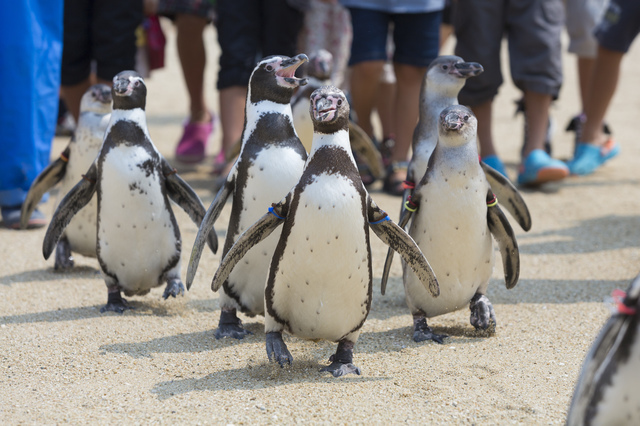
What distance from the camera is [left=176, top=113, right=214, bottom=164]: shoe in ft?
21.8

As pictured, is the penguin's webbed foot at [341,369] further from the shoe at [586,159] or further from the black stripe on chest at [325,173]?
the shoe at [586,159]

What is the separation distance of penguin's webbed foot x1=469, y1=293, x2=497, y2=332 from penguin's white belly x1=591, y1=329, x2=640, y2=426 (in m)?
1.19

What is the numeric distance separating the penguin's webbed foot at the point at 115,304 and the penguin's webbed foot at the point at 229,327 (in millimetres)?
521

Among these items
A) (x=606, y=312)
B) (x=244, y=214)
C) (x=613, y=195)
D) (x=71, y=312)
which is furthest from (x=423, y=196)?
(x=613, y=195)

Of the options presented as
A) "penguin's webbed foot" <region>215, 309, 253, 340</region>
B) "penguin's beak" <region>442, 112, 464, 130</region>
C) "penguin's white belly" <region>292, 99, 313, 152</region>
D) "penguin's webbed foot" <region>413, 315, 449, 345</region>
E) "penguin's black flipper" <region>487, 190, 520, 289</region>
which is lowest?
"penguin's webbed foot" <region>215, 309, 253, 340</region>

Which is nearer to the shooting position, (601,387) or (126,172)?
(601,387)

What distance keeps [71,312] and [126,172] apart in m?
0.64

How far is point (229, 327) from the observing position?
121 inches

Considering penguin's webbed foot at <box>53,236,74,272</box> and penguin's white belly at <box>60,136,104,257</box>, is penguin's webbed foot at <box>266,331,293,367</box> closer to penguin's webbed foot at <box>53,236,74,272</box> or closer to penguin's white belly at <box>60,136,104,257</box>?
penguin's white belly at <box>60,136,104,257</box>

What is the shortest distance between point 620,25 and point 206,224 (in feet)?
12.9

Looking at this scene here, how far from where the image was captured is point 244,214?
9.74 ft

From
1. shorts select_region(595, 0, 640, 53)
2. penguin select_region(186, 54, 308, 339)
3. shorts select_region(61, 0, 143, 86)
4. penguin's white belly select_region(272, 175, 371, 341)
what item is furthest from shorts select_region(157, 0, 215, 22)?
penguin's white belly select_region(272, 175, 371, 341)

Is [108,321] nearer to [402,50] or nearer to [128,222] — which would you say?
[128,222]

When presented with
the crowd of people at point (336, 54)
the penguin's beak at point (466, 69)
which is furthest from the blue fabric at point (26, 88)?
the penguin's beak at point (466, 69)
